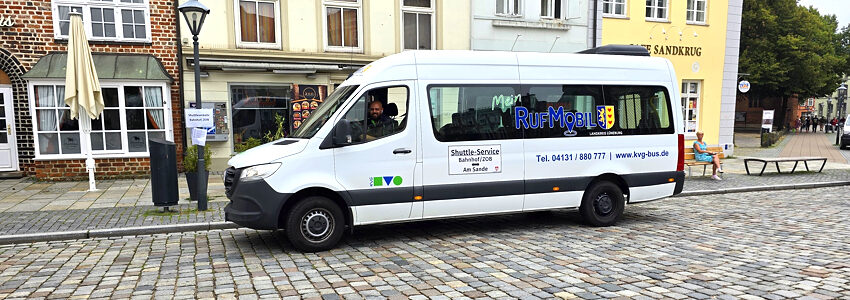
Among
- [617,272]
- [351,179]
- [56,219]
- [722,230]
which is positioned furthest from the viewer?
[56,219]

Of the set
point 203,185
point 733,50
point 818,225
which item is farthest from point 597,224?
point 733,50

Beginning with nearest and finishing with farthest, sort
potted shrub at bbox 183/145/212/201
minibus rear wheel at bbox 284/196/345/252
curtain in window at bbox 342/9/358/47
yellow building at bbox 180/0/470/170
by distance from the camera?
minibus rear wheel at bbox 284/196/345/252 < potted shrub at bbox 183/145/212/201 < yellow building at bbox 180/0/470/170 < curtain in window at bbox 342/9/358/47

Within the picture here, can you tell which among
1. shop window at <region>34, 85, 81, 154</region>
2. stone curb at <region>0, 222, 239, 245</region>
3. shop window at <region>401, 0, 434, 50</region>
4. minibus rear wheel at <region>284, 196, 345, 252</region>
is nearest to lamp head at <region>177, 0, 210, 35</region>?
stone curb at <region>0, 222, 239, 245</region>

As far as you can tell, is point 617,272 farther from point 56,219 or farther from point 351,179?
point 56,219

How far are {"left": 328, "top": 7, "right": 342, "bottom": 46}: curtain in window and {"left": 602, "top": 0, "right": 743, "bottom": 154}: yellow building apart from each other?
9039 millimetres

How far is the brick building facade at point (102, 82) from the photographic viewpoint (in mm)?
12469

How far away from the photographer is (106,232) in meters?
7.05

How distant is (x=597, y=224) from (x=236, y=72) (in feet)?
34.0

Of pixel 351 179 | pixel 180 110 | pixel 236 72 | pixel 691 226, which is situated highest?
pixel 236 72

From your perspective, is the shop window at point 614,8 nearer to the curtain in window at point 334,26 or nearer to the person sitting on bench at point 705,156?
the person sitting on bench at point 705,156

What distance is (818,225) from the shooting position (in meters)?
7.34

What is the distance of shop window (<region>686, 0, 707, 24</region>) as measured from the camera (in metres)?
18.8

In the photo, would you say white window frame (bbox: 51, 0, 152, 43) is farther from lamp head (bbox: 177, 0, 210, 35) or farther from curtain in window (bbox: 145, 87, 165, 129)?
lamp head (bbox: 177, 0, 210, 35)

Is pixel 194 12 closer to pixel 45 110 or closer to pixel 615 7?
pixel 45 110
